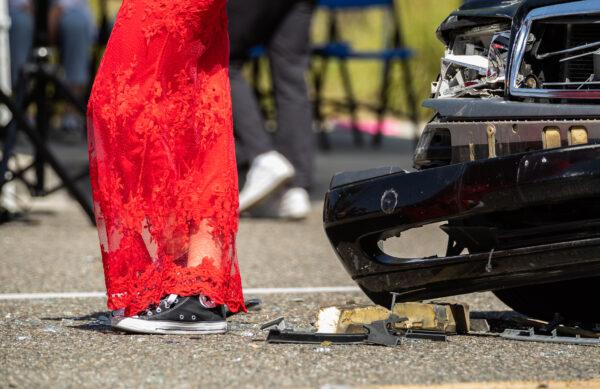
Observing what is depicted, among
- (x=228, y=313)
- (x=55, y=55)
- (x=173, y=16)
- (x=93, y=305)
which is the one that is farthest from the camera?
(x=55, y=55)

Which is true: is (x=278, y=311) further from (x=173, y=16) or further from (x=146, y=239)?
(x=173, y=16)

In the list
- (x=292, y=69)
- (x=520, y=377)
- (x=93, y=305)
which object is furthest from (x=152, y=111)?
(x=292, y=69)

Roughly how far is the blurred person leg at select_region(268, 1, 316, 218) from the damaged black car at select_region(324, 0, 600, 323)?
3456 millimetres

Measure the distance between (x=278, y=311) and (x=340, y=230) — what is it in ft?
2.08

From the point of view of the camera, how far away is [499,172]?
351cm

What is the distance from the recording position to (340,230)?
3.88 m

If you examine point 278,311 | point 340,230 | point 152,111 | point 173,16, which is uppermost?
point 173,16

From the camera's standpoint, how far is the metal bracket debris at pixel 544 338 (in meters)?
3.76

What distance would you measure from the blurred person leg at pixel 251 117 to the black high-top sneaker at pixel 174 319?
2945 millimetres

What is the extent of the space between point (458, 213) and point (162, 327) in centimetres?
94

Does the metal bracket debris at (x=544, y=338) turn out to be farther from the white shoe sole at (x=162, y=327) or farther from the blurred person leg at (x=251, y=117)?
the blurred person leg at (x=251, y=117)

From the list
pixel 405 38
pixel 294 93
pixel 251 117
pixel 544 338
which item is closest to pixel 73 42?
pixel 405 38

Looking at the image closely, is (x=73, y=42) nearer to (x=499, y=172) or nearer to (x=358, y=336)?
(x=358, y=336)

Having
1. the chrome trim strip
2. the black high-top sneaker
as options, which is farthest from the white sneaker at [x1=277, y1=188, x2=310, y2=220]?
the chrome trim strip
